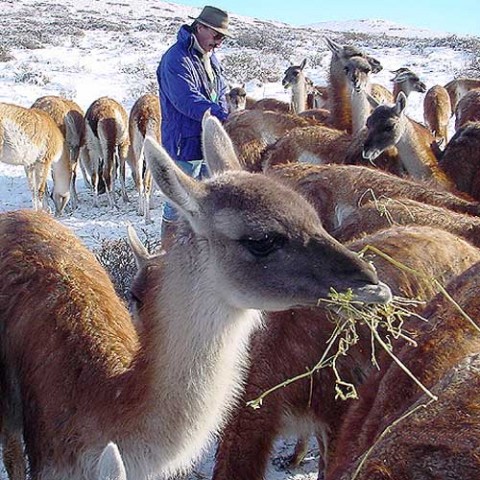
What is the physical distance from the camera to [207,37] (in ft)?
21.4

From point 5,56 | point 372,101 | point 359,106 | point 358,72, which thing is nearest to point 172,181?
point 359,106

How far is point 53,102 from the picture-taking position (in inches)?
545

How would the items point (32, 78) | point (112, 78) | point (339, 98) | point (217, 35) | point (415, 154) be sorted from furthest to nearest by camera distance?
point (112, 78) → point (32, 78) → point (339, 98) → point (415, 154) → point (217, 35)

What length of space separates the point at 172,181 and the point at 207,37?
12.6ft

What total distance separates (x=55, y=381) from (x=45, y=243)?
3.61 ft

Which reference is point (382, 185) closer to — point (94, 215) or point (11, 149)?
point (94, 215)

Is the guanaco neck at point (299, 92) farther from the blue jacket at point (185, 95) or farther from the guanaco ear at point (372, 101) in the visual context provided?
the blue jacket at point (185, 95)

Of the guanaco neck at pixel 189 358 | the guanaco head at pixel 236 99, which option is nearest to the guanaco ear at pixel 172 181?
the guanaco neck at pixel 189 358

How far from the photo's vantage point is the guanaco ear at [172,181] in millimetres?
2971

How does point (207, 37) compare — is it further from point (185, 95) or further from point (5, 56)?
point (5, 56)

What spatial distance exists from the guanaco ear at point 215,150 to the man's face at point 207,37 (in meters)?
2.82

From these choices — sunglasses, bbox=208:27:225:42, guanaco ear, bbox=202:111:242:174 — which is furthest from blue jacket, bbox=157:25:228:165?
guanaco ear, bbox=202:111:242:174

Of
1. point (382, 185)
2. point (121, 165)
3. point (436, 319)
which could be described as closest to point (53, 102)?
point (121, 165)

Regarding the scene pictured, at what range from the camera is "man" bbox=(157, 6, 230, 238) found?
21.0 ft
